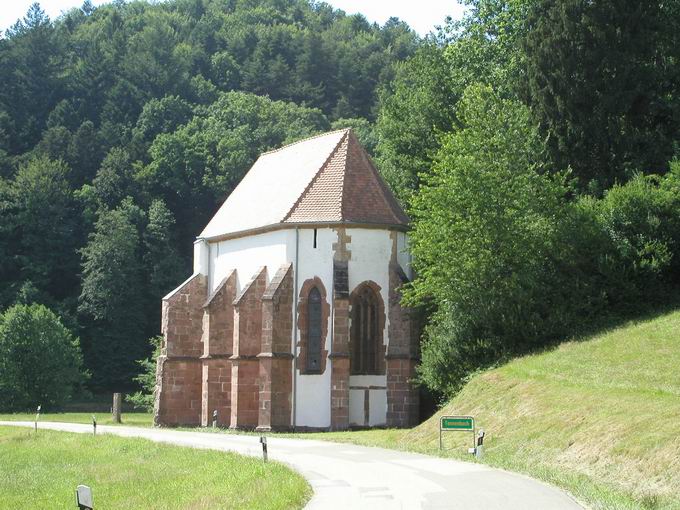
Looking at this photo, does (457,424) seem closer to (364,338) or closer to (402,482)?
(402,482)

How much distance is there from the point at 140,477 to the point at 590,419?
372 inches

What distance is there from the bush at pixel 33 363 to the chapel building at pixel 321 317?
86.5ft

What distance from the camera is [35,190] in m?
89.7

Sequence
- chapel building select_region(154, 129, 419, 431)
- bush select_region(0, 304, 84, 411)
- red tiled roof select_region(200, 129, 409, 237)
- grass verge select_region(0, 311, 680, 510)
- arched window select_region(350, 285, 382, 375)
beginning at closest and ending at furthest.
Result: grass verge select_region(0, 311, 680, 510) → chapel building select_region(154, 129, 419, 431) → arched window select_region(350, 285, 382, 375) → red tiled roof select_region(200, 129, 409, 237) → bush select_region(0, 304, 84, 411)

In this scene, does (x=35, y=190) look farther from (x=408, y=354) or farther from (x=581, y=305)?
(x=581, y=305)

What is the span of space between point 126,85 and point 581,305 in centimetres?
8111

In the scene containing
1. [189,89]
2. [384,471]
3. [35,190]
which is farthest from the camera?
[189,89]

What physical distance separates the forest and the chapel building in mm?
1733

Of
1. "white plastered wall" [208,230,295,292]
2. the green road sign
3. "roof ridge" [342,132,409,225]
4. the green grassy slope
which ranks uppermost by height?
"roof ridge" [342,132,409,225]

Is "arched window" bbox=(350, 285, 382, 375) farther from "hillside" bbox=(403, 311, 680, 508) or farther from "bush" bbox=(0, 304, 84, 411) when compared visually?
"bush" bbox=(0, 304, 84, 411)

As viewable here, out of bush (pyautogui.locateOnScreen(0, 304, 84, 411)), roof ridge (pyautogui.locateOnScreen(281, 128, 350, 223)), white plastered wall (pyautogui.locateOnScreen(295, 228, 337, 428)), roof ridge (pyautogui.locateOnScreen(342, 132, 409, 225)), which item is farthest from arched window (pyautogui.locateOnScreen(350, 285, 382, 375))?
bush (pyautogui.locateOnScreen(0, 304, 84, 411))

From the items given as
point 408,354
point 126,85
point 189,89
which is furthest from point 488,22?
point 189,89

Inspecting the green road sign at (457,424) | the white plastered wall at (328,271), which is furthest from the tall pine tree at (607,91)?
the green road sign at (457,424)

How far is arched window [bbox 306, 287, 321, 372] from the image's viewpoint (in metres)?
42.5
